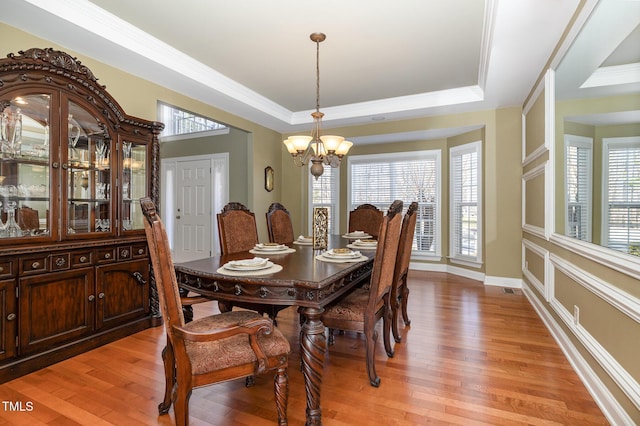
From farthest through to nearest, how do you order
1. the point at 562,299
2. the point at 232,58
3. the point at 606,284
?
the point at 232,58
the point at 562,299
the point at 606,284

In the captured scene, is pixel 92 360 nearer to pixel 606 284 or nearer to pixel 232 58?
pixel 232 58

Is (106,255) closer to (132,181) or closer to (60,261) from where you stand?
(60,261)

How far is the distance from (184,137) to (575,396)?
6.49 meters

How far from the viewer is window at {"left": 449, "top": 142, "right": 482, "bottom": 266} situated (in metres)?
5.09

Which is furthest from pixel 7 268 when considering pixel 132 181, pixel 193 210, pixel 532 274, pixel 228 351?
pixel 532 274

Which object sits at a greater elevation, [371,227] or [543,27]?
[543,27]

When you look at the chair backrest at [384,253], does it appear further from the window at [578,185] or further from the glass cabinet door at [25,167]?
the glass cabinet door at [25,167]

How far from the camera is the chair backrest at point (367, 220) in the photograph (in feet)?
14.2

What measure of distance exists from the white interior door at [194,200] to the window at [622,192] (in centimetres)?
516

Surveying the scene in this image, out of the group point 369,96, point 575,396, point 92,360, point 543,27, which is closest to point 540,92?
point 543,27

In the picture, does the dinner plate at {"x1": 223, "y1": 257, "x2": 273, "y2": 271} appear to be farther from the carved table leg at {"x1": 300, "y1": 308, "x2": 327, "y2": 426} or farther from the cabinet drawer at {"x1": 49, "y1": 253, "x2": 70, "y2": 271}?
the cabinet drawer at {"x1": 49, "y1": 253, "x2": 70, "y2": 271}

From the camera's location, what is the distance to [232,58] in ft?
11.4

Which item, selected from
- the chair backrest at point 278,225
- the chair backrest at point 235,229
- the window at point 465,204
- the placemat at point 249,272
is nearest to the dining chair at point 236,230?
the chair backrest at point 235,229

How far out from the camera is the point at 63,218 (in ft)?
8.11
